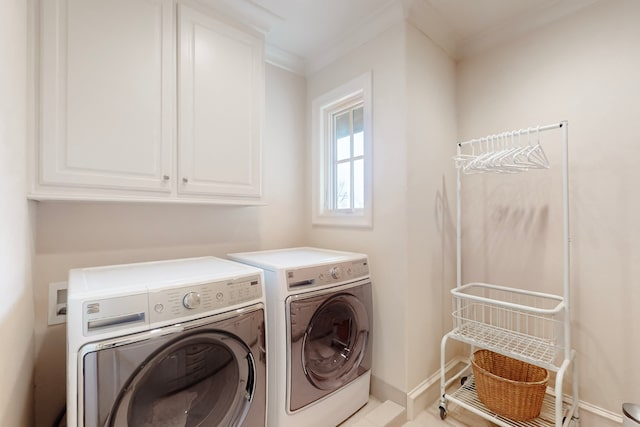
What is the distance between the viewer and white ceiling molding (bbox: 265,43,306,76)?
228 centimetres

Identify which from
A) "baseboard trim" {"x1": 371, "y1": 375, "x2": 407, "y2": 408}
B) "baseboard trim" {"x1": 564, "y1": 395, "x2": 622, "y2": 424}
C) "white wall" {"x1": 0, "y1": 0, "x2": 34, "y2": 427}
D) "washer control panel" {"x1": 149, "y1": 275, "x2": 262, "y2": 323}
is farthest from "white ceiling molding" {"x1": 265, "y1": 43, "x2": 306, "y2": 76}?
"baseboard trim" {"x1": 564, "y1": 395, "x2": 622, "y2": 424}

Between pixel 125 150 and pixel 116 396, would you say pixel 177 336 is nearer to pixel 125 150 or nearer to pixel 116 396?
pixel 116 396

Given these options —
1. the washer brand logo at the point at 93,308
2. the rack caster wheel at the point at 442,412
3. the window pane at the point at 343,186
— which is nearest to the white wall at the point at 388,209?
the rack caster wheel at the point at 442,412

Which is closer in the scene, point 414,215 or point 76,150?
point 76,150

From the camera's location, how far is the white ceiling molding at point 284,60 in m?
2.28

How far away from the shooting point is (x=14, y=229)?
1.01 metres

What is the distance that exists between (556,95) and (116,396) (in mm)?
2647

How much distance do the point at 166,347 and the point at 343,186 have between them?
65.6 inches

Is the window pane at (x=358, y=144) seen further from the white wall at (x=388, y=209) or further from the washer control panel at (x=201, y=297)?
the washer control panel at (x=201, y=297)

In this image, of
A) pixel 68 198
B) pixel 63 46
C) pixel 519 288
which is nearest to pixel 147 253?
pixel 68 198

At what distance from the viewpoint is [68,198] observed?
124 cm

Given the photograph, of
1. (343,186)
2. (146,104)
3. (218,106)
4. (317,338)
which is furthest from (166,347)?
(343,186)

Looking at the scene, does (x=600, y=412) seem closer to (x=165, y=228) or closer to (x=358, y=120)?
(x=358, y=120)

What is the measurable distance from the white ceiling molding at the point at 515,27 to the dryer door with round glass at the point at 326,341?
1.91 m
